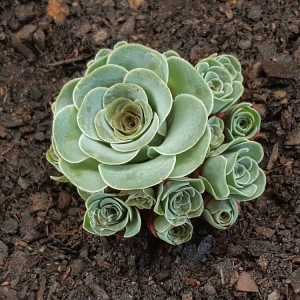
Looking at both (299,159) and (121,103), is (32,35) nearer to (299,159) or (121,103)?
(121,103)

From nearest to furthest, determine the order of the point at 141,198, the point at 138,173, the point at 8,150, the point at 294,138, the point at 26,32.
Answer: the point at 138,173 → the point at 141,198 → the point at 294,138 → the point at 8,150 → the point at 26,32

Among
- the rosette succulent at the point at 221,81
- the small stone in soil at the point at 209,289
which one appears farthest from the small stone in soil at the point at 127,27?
the small stone in soil at the point at 209,289

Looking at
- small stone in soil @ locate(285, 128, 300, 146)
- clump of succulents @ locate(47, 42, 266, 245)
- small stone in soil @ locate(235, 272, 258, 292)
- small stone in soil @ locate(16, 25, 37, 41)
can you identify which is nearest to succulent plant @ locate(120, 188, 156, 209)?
clump of succulents @ locate(47, 42, 266, 245)

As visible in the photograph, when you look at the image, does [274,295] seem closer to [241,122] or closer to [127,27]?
[241,122]

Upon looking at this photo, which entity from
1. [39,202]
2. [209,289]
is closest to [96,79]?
[39,202]

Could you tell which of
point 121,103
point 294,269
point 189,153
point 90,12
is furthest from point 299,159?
point 90,12
